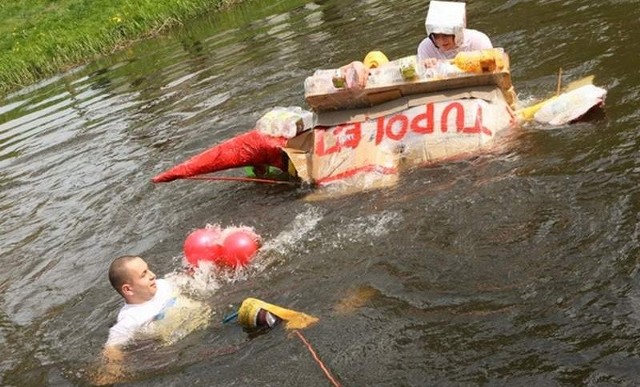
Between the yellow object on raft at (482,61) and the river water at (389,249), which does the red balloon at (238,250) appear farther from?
the yellow object on raft at (482,61)

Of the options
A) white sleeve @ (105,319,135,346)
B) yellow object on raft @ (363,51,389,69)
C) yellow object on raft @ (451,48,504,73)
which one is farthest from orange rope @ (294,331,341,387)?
yellow object on raft @ (363,51,389,69)

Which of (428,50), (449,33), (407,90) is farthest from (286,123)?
(449,33)

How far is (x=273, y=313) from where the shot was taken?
18.7ft

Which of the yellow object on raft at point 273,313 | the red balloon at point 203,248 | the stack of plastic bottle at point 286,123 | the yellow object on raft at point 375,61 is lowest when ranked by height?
the yellow object on raft at point 273,313

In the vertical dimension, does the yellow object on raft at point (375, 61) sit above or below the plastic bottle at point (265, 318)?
above

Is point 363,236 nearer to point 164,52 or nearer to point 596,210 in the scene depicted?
point 596,210

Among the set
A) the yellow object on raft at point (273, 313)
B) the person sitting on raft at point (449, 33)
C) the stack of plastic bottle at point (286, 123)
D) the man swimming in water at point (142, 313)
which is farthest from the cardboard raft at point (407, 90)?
the yellow object on raft at point (273, 313)

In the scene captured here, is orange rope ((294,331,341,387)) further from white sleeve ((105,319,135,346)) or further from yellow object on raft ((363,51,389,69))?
yellow object on raft ((363,51,389,69))

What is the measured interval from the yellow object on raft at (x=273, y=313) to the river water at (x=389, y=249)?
0.37 ft

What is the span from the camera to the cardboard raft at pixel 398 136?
304 inches

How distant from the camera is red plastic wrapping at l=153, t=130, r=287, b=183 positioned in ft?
27.9

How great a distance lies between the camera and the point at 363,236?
21.9 ft

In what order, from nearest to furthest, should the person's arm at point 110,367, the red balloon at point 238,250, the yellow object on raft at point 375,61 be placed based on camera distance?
1. the person's arm at point 110,367
2. the red balloon at point 238,250
3. the yellow object on raft at point 375,61

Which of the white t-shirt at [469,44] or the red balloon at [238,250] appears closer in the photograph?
the red balloon at [238,250]
